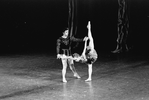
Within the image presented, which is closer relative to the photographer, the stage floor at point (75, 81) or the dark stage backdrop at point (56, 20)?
the stage floor at point (75, 81)

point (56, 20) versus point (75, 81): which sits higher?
point (56, 20)

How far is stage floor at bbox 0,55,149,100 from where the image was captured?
746 cm

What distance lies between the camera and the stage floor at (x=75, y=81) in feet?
24.5

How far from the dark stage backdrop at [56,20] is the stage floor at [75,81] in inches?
293

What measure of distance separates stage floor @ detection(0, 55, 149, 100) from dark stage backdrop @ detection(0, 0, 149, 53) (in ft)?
24.4

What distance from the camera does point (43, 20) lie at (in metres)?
22.7

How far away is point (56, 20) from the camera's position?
72.8ft

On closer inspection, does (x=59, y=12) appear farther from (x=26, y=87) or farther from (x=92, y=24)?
(x=26, y=87)

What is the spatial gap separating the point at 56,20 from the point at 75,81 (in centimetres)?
1350

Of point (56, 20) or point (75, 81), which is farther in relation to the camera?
point (56, 20)

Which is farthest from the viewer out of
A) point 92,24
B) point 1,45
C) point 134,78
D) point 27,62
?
point 92,24

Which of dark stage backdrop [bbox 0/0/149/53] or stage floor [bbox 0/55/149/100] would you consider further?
dark stage backdrop [bbox 0/0/149/53]

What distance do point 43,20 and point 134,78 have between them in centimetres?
1411

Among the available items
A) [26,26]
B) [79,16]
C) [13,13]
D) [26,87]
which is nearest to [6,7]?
[13,13]
